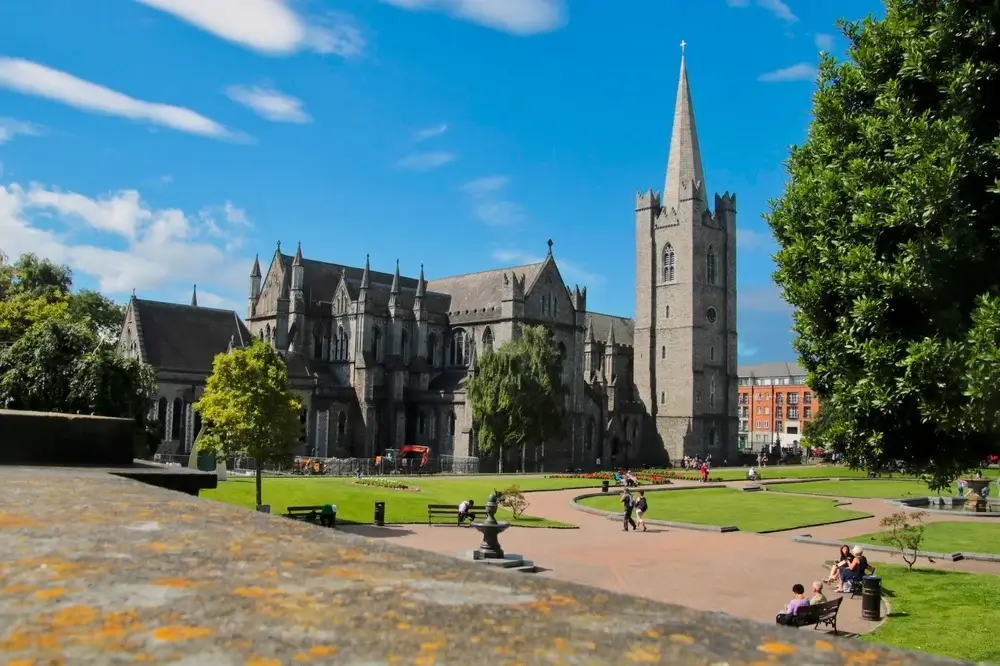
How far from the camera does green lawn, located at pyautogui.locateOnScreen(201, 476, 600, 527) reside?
3350 cm

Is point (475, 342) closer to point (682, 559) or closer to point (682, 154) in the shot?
point (682, 154)

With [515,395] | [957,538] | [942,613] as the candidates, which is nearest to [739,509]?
[957,538]

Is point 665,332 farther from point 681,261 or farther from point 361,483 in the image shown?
point 361,483

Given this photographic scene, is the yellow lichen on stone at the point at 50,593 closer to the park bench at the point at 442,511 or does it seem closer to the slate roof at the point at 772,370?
the park bench at the point at 442,511

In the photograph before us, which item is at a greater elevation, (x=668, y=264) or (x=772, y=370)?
(x=668, y=264)

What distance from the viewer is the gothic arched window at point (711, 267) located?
88.1 metres

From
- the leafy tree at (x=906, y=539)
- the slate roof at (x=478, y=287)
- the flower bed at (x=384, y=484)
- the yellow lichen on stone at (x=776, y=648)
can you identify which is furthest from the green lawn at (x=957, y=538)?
the slate roof at (x=478, y=287)

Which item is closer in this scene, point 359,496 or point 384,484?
point 359,496

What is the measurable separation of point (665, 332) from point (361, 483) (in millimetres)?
49318

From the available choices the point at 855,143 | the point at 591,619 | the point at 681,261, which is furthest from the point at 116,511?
the point at 681,261

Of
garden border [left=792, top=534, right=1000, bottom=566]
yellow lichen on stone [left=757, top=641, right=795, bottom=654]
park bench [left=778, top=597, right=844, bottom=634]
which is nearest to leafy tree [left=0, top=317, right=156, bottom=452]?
park bench [left=778, top=597, right=844, bottom=634]

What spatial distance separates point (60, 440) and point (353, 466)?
49538 millimetres

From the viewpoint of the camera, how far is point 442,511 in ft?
108

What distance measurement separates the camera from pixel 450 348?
7875 cm
